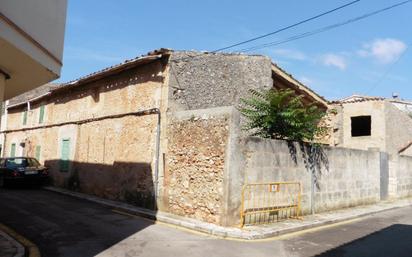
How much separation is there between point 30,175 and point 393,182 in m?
16.4

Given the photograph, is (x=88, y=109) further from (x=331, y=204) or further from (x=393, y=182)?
(x=393, y=182)

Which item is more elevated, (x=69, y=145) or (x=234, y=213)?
(x=69, y=145)

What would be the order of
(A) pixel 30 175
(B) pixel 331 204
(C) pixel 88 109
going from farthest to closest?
(A) pixel 30 175, (C) pixel 88 109, (B) pixel 331 204

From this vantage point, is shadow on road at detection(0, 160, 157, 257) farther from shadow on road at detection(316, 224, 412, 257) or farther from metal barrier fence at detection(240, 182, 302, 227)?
shadow on road at detection(316, 224, 412, 257)

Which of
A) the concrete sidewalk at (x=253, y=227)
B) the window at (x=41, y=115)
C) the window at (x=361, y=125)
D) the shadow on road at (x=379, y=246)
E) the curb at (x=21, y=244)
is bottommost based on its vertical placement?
the curb at (x=21, y=244)

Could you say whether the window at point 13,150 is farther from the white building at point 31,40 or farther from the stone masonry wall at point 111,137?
the white building at point 31,40

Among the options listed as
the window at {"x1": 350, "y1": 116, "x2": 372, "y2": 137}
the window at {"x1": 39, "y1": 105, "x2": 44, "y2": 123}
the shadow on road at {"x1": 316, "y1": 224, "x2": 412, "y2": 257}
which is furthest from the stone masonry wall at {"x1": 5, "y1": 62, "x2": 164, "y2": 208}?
the window at {"x1": 350, "y1": 116, "x2": 372, "y2": 137}

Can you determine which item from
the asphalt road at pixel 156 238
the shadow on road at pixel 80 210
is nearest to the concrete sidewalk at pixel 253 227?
the asphalt road at pixel 156 238

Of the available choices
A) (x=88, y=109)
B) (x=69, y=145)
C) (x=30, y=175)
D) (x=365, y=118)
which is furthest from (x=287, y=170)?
(x=365, y=118)

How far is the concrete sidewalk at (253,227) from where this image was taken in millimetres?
8781

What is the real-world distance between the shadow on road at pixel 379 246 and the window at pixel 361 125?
1443 cm

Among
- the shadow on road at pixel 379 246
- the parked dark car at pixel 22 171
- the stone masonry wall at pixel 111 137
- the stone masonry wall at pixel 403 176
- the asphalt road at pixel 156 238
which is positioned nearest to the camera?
the asphalt road at pixel 156 238

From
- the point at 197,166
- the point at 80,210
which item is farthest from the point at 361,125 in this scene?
the point at 80,210

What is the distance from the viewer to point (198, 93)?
13.0 metres
